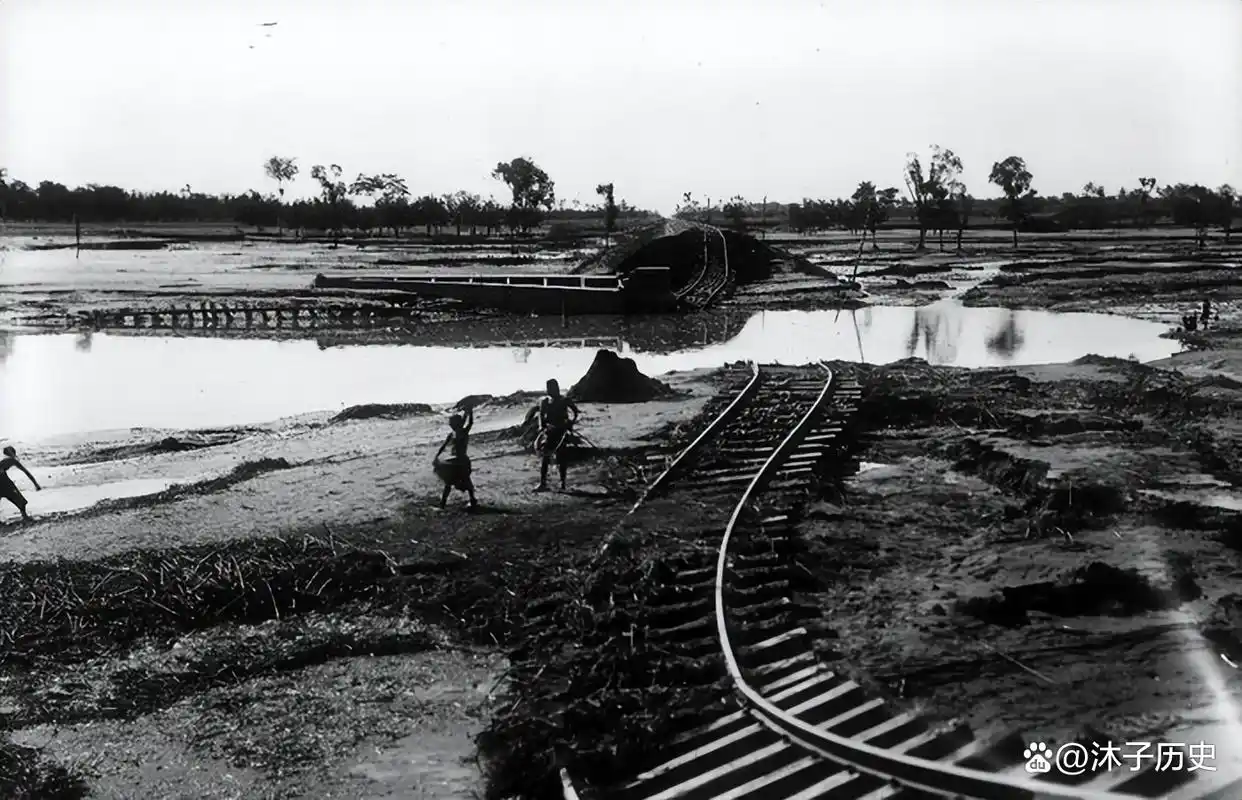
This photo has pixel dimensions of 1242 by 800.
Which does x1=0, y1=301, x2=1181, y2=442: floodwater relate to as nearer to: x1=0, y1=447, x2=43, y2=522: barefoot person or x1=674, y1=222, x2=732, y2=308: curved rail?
x1=674, y1=222, x2=732, y2=308: curved rail

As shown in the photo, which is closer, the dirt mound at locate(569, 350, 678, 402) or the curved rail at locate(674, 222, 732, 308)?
the dirt mound at locate(569, 350, 678, 402)

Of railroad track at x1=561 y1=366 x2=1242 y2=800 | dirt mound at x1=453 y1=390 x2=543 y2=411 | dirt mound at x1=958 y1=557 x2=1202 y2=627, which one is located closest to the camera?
railroad track at x1=561 y1=366 x2=1242 y2=800

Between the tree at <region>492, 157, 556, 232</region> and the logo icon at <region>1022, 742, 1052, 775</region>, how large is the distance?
82399 mm

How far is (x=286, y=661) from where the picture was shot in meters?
7.70

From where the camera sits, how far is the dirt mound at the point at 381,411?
18.7m

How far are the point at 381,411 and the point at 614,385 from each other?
444cm

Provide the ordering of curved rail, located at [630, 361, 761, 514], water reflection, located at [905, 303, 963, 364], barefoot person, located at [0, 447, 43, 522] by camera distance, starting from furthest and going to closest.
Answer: water reflection, located at [905, 303, 963, 364]
curved rail, located at [630, 361, 761, 514]
barefoot person, located at [0, 447, 43, 522]

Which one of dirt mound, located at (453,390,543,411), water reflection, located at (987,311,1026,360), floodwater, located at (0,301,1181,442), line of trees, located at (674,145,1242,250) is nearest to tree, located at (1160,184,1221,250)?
line of trees, located at (674,145,1242,250)

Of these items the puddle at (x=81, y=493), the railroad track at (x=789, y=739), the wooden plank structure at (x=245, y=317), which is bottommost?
the puddle at (x=81, y=493)

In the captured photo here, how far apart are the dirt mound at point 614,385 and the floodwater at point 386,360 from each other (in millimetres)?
4799

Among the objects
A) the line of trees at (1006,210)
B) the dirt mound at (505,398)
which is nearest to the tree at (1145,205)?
the line of trees at (1006,210)

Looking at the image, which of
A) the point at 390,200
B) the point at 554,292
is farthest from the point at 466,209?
the point at 554,292

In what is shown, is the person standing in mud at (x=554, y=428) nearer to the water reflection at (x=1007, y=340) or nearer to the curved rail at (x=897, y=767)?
the curved rail at (x=897, y=767)

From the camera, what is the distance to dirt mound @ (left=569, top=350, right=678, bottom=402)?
1769 cm
